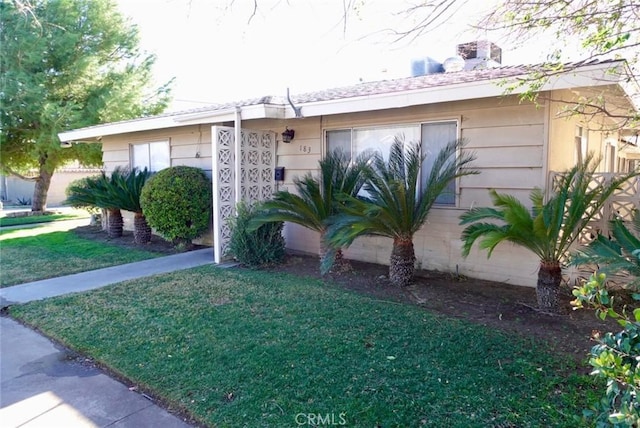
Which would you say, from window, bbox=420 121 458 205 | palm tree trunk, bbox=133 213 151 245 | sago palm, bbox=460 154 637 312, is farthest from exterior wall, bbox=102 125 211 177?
sago palm, bbox=460 154 637 312

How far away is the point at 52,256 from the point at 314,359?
284 inches

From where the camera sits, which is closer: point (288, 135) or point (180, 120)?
point (288, 135)

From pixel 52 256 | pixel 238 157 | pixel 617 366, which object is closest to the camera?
pixel 617 366

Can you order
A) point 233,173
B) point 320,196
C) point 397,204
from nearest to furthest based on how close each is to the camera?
point 397,204 → point 320,196 → point 233,173

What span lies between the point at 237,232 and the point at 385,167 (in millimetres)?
2830

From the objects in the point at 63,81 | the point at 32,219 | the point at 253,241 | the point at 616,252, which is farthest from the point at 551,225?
the point at 32,219

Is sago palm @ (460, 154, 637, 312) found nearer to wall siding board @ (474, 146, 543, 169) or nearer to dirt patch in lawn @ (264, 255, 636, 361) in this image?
dirt patch in lawn @ (264, 255, 636, 361)

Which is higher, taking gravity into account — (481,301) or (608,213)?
(608,213)

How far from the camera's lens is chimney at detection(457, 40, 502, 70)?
809cm

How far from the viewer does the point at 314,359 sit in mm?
3834

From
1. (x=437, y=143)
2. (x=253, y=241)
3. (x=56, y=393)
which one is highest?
(x=437, y=143)

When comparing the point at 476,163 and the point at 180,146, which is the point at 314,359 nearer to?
the point at 476,163

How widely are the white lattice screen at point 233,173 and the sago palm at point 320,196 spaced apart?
48.1 inches

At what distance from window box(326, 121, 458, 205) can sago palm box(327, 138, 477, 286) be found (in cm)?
68
